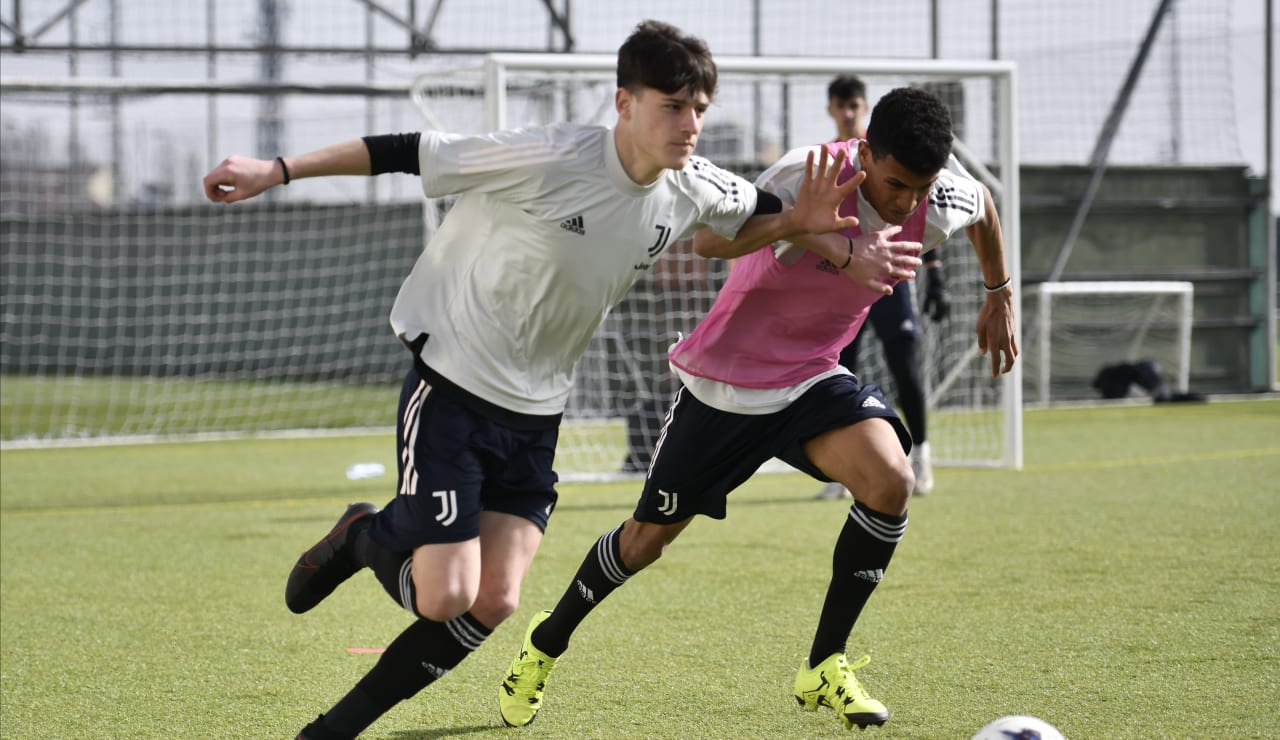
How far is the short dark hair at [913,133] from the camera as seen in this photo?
3.64 m

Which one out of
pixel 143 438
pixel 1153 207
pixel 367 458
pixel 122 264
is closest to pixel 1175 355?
pixel 1153 207

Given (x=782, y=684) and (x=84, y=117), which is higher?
(x=84, y=117)

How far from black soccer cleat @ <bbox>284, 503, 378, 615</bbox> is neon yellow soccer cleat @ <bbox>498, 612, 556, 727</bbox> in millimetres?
523

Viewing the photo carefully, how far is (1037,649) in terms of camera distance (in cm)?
428

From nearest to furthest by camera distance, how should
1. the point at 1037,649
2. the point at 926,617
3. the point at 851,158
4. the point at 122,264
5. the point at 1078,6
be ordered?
the point at 851,158 → the point at 1037,649 → the point at 926,617 → the point at 1078,6 → the point at 122,264

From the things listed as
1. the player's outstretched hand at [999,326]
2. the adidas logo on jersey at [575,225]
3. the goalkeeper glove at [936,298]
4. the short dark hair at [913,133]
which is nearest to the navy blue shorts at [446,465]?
the adidas logo on jersey at [575,225]

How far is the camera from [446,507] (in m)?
3.26

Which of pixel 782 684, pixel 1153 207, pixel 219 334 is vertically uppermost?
pixel 1153 207

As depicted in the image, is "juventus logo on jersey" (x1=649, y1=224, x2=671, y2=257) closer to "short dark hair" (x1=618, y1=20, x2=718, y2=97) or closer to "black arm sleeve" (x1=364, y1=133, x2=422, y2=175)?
"short dark hair" (x1=618, y1=20, x2=718, y2=97)

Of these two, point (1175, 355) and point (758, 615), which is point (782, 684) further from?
point (1175, 355)

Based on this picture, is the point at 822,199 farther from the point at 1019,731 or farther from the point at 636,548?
the point at 1019,731

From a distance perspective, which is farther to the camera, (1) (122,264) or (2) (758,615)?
(1) (122,264)

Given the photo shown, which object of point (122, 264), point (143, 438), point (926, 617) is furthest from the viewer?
point (122, 264)

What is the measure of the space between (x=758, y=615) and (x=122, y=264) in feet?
48.9
